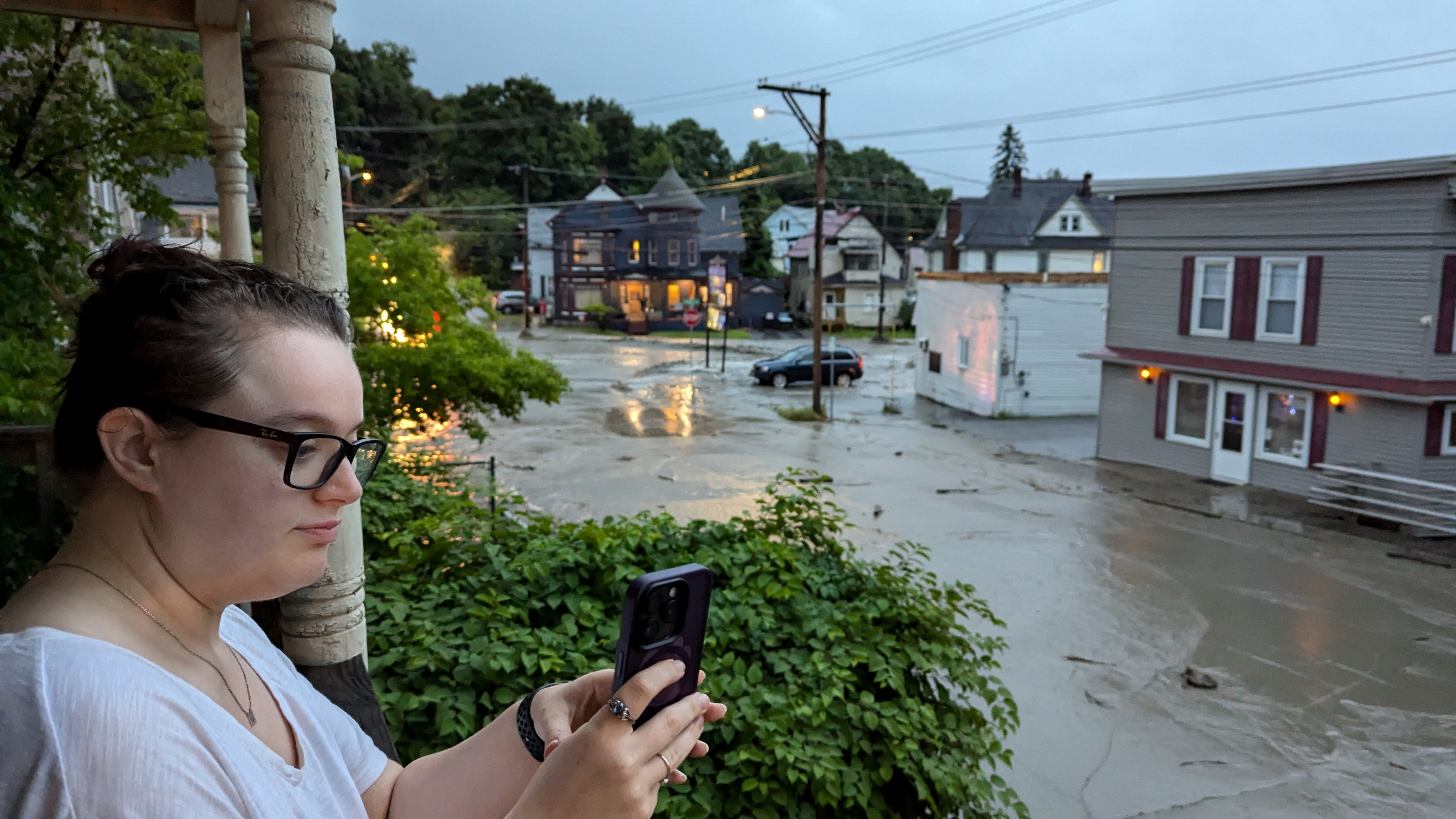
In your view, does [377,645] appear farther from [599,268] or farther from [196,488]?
[599,268]

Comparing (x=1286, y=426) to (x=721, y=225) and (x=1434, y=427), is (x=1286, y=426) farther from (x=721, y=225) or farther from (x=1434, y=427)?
(x=721, y=225)

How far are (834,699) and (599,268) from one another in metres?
53.9

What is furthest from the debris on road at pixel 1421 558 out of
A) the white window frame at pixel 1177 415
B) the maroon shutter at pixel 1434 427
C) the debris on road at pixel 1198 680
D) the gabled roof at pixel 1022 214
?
the gabled roof at pixel 1022 214

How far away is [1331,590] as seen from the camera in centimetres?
1234

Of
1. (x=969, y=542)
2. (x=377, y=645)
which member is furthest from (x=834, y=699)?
(x=969, y=542)

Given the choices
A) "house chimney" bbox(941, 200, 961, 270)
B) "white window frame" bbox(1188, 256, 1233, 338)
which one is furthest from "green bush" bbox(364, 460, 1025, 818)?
"house chimney" bbox(941, 200, 961, 270)

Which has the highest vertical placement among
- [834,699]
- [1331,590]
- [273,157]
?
[273,157]

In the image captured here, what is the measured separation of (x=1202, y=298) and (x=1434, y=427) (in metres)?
4.81

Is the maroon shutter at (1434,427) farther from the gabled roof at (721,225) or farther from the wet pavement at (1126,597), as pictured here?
the gabled roof at (721,225)

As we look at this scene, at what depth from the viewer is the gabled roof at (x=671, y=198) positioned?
5575 cm

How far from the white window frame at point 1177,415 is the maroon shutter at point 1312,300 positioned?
201cm

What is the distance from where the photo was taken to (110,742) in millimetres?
1046

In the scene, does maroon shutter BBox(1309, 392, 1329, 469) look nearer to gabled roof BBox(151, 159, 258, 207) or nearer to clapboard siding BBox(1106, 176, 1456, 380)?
clapboard siding BBox(1106, 176, 1456, 380)

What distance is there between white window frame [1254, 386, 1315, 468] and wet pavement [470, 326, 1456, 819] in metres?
1.43
